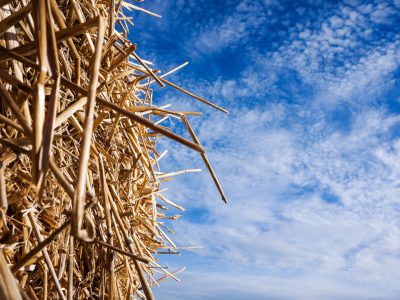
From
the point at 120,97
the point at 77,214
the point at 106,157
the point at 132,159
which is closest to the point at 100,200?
the point at 106,157

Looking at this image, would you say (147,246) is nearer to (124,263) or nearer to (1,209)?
(124,263)

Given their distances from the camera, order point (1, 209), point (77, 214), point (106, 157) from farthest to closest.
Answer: point (106, 157) < point (1, 209) < point (77, 214)

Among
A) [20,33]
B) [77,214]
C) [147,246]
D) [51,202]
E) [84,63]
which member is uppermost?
[84,63]

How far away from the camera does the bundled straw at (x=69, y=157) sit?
59 centimetres

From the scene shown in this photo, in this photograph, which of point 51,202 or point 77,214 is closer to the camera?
point 77,214

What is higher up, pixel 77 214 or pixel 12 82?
pixel 12 82

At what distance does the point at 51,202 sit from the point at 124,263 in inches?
12.6

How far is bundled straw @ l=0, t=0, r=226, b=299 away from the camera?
1.93 ft

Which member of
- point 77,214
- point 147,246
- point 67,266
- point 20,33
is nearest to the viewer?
point 77,214

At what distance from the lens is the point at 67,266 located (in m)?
1.14

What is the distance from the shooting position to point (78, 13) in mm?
1142

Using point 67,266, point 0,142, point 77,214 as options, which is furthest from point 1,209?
point 67,266

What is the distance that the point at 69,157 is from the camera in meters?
1.16

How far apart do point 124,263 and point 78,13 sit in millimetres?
682
